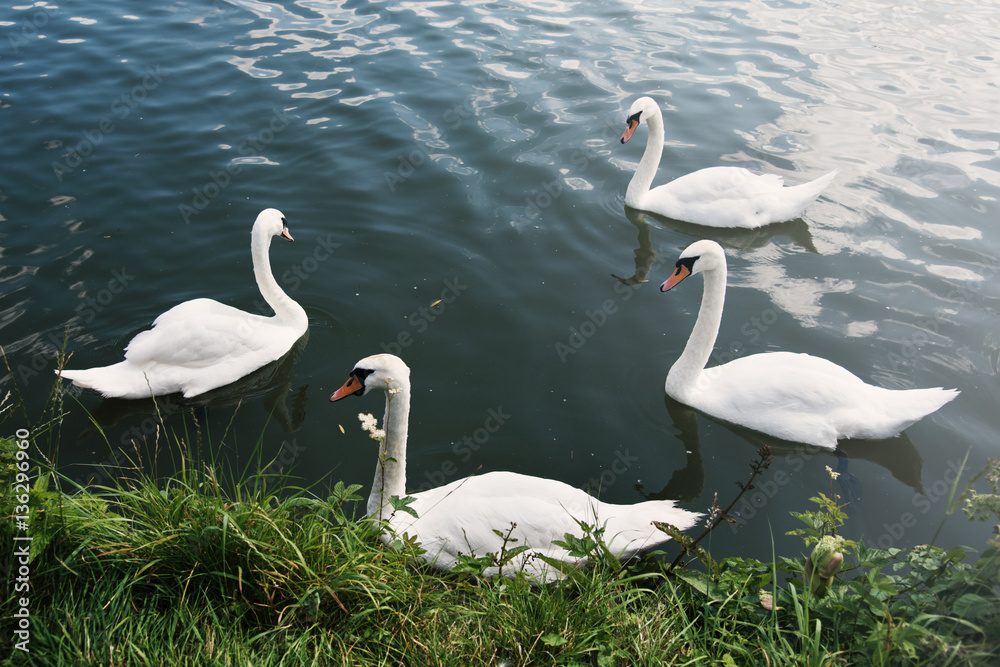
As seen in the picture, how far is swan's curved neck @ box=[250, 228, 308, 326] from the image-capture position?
18.7 feet

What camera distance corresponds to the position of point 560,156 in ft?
28.4

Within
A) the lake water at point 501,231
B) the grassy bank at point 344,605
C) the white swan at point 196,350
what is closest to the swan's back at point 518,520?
the grassy bank at point 344,605

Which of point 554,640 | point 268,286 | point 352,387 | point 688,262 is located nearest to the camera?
point 554,640

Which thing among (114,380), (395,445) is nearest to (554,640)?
(395,445)

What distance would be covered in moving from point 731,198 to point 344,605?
19.8 feet

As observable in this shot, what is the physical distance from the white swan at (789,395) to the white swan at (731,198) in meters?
2.31

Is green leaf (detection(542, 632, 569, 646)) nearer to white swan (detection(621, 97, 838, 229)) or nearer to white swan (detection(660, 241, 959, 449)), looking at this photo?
white swan (detection(660, 241, 959, 449))

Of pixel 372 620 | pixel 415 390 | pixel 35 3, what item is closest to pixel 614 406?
pixel 415 390

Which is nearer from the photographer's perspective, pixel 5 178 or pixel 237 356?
pixel 237 356

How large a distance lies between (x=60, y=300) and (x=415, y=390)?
329 cm

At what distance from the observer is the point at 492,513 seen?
3.68 meters

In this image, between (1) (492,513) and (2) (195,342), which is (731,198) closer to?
(1) (492,513)

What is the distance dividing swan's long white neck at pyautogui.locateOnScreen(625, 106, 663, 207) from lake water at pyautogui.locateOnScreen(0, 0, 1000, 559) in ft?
0.89

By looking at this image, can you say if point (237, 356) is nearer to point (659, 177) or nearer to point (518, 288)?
point (518, 288)
